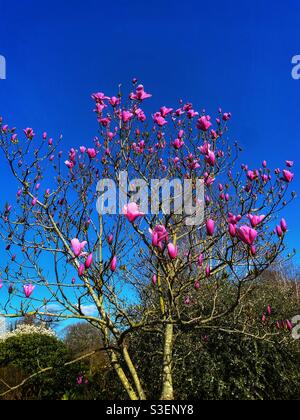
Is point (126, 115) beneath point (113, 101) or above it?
beneath

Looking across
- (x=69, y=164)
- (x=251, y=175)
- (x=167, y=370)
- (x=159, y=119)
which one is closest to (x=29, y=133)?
(x=69, y=164)

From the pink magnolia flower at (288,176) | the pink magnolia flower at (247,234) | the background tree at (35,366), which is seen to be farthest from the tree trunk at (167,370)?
the background tree at (35,366)

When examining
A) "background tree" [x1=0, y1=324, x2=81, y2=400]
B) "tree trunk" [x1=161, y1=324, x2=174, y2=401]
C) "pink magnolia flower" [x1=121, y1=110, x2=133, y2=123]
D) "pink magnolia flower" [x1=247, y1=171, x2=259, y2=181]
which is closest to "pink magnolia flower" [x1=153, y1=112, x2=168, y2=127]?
"pink magnolia flower" [x1=121, y1=110, x2=133, y2=123]

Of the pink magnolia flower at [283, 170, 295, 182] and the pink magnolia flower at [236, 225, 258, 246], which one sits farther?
the pink magnolia flower at [283, 170, 295, 182]

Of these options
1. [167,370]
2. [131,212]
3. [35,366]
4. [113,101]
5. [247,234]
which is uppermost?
[113,101]

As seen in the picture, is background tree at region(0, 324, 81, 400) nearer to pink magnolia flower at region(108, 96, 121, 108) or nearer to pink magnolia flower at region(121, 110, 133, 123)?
pink magnolia flower at region(121, 110, 133, 123)

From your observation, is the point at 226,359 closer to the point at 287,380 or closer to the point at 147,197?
the point at 287,380

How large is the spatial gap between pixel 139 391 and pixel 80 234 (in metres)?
1.90

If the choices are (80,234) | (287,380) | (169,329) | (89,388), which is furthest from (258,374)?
(89,388)

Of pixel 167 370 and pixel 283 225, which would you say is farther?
pixel 167 370

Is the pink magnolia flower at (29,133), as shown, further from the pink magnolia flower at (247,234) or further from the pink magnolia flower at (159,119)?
the pink magnolia flower at (247,234)

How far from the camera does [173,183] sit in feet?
15.4

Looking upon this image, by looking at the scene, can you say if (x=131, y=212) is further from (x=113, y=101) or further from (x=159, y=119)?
(x=113, y=101)

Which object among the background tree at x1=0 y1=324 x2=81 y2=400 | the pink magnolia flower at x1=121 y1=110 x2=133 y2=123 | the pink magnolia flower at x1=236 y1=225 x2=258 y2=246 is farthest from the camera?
the background tree at x1=0 y1=324 x2=81 y2=400
